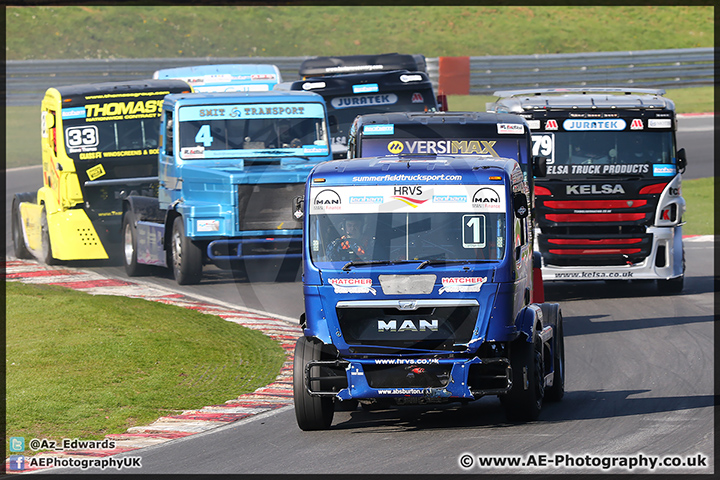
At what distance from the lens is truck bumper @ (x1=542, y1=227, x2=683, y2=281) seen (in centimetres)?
1620

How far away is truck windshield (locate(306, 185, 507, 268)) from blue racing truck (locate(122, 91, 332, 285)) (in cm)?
726

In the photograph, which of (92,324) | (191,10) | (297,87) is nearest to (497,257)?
(92,324)

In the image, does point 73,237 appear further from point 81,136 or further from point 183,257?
point 183,257

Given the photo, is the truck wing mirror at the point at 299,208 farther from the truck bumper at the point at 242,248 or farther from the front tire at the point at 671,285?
the front tire at the point at 671,285

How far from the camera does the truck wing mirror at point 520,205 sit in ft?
30.0

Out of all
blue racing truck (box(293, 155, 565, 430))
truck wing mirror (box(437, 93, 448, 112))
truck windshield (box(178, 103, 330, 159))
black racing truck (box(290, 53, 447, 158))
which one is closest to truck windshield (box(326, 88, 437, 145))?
black racing truck (box(290, 53, 447, 158))

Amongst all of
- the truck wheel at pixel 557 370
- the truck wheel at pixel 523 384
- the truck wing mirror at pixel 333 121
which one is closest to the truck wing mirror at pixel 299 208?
the truck wheel at pixel 523 384

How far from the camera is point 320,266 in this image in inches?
351

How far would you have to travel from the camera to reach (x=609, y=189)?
16031 millimetres

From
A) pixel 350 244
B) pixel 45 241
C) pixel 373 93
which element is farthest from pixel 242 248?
pixel 350 244

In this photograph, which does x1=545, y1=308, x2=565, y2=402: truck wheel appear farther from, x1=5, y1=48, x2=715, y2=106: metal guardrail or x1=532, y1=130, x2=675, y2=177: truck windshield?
x1=5, y1=48, x2=715, y2=106: metal guardrail

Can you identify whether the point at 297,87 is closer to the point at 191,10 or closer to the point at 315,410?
the point at 315,410

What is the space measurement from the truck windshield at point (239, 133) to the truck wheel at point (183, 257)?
117 centimetres

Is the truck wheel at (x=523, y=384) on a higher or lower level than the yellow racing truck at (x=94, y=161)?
lower
